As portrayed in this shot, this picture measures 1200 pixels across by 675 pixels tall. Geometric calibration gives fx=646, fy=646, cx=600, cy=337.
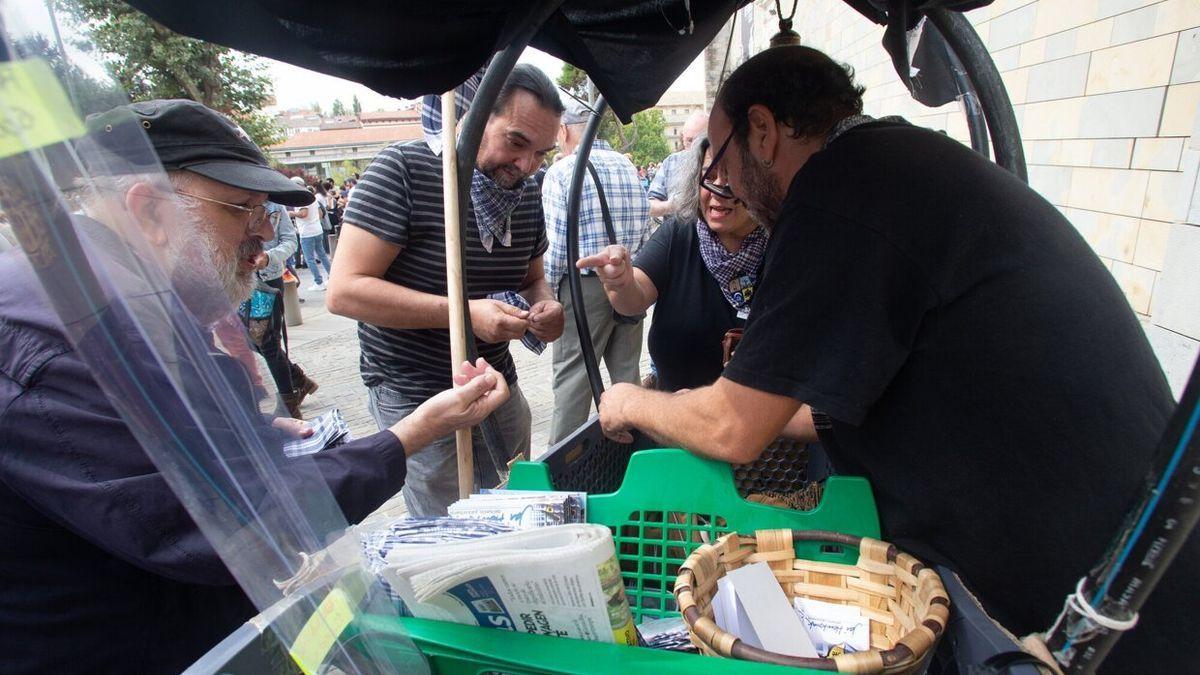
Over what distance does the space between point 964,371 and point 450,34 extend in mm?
1058

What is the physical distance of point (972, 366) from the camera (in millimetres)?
1016

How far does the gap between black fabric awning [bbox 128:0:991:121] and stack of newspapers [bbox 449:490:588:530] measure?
804 millimetres

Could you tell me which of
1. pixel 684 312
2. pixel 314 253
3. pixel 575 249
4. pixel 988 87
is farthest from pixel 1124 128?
pixel 314 253

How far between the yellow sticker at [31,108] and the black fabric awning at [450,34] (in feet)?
1.69

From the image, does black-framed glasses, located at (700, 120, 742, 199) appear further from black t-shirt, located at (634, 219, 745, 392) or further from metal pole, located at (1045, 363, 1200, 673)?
metal pole, located at (1045, 363, 1200, 673)

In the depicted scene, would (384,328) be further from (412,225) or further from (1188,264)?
(1188,264)

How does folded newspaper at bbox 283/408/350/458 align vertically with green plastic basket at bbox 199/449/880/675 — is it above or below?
above

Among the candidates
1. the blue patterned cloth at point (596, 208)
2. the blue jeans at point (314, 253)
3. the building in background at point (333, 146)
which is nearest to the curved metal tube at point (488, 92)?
the blue patterned cloth at point (596, 208)

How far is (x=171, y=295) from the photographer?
64cm

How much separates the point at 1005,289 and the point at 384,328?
5.73 feet

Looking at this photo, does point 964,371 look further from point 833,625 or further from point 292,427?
point 292,427

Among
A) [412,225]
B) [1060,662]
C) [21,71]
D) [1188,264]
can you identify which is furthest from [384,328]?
[1188,264]

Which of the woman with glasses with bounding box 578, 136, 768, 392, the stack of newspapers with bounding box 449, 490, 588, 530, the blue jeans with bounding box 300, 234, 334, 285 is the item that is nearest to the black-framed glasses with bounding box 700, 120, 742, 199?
the woman with glasses with bounding box 578, 136, 768, 392

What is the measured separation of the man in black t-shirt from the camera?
966 mm
